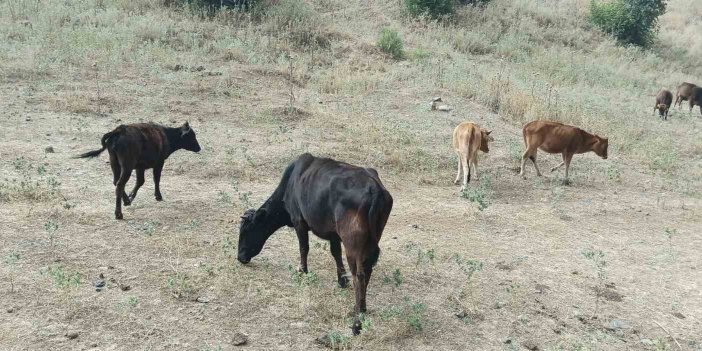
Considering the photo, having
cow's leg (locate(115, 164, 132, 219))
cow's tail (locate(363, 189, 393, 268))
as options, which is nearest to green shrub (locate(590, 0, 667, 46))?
cow's leg (locate(115, 164, 132, 219))

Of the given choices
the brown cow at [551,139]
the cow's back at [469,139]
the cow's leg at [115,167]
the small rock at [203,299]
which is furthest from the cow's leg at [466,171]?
the small rock at [203,299]

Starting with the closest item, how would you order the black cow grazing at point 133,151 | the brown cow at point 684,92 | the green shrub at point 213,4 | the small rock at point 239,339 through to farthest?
the small rock at point 239,339 → the black cow grazing at point 133,151 → the brown cow at point 684,92 → the green shrub at point 213,4

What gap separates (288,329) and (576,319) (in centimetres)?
298

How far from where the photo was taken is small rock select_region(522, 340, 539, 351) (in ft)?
19.1

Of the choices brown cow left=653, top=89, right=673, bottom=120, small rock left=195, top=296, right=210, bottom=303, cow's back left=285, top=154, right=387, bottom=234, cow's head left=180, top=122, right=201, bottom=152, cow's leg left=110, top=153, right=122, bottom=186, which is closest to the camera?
cow's back left=285, top=154, right=387, bottom=234

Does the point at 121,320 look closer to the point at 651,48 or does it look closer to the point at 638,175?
the point at 638,175

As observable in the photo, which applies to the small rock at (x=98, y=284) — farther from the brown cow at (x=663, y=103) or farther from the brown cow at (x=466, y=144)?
the brown cow at (x=663, y=103)

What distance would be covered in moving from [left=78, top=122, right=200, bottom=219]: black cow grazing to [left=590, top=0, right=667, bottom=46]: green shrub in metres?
23.4

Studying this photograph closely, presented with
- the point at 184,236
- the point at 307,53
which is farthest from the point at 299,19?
the point at 184,236

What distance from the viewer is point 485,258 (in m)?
7.98

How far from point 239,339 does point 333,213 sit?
142cm

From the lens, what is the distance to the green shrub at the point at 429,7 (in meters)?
24.9

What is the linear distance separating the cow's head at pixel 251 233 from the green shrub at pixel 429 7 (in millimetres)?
19361

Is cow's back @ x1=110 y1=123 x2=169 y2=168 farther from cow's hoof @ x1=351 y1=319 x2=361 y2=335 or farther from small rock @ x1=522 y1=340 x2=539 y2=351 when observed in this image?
small rock @ x1=522 y1=340 x2=539 y2=351
